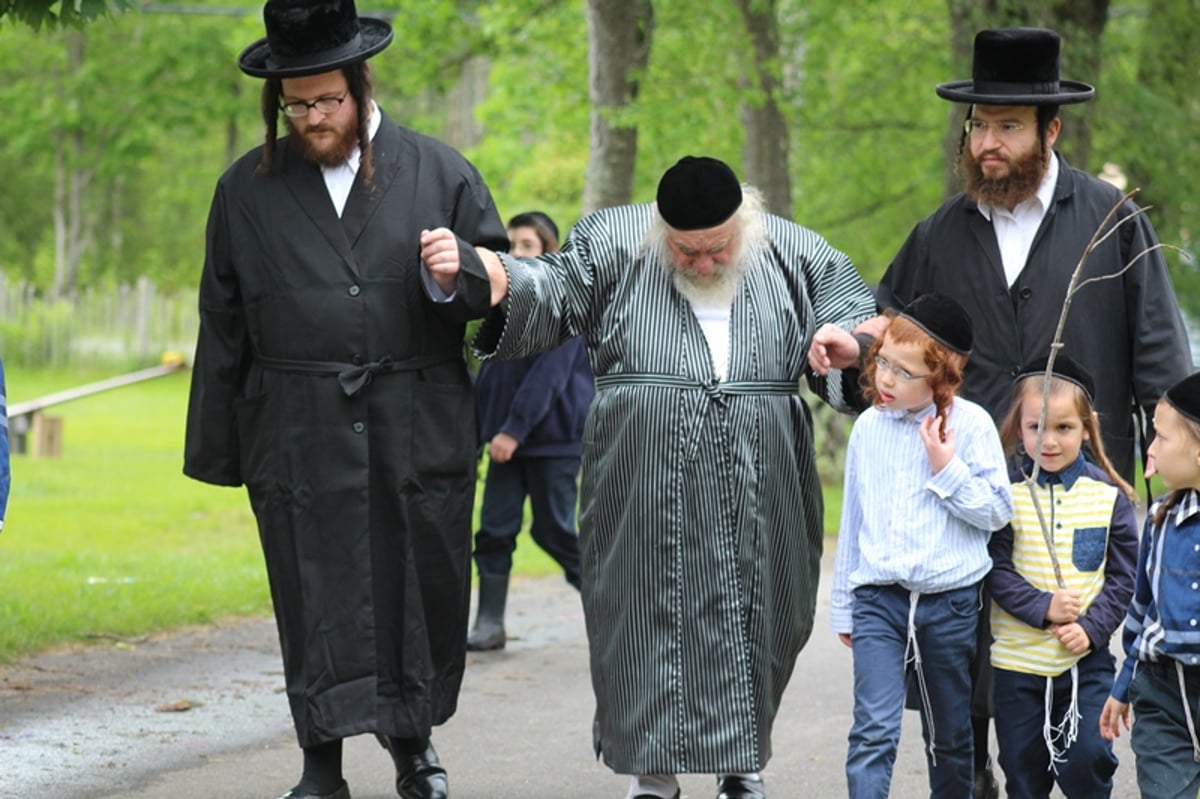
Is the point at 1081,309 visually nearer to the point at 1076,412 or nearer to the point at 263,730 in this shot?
the point at 1076,412

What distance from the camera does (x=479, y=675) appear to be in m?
8.70

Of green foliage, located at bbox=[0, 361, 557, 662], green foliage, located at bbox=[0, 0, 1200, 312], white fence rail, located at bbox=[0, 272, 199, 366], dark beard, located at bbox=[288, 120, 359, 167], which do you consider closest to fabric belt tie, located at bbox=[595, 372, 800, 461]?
dark beard, located at bbox=[288, 120, 359, 167]

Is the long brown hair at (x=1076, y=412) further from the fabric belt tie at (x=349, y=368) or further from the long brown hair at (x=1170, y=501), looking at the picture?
the fabric belt tie at (x=349, y=368)

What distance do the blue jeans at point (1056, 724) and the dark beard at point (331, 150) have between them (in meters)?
2.47

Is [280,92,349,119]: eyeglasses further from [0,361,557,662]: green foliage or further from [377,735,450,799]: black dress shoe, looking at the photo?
[0,361,557,662]: green foliage

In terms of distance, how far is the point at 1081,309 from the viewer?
5.83 m

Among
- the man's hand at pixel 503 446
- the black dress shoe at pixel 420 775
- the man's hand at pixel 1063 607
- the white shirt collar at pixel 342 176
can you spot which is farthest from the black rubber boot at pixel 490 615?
the man's hand at pixel 1063 607

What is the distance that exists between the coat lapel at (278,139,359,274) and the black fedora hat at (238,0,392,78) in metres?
0.31

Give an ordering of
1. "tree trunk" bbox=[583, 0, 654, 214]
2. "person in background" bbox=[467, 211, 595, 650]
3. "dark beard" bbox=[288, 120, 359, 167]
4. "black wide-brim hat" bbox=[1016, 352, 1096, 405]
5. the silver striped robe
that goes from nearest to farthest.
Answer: "black wide-brim hat" bbox=[1016, 352, 1096, 405] → the silver striped robe → "dark beard" bbox=[288, 120, 359, 167] → "person in background" bbox=[467, 211, 595, 650] → "tree trunk" bbox=[583, 0, 654, 214]

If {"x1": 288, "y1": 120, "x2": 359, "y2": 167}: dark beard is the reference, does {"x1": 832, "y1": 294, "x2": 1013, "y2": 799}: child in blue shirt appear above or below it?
below

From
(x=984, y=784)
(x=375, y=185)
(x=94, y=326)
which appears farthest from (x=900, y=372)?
(x=94, y=326)

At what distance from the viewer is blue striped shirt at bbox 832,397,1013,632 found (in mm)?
5234

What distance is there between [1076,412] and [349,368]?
2.12 metres

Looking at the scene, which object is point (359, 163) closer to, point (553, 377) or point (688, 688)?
point (688, 688)
